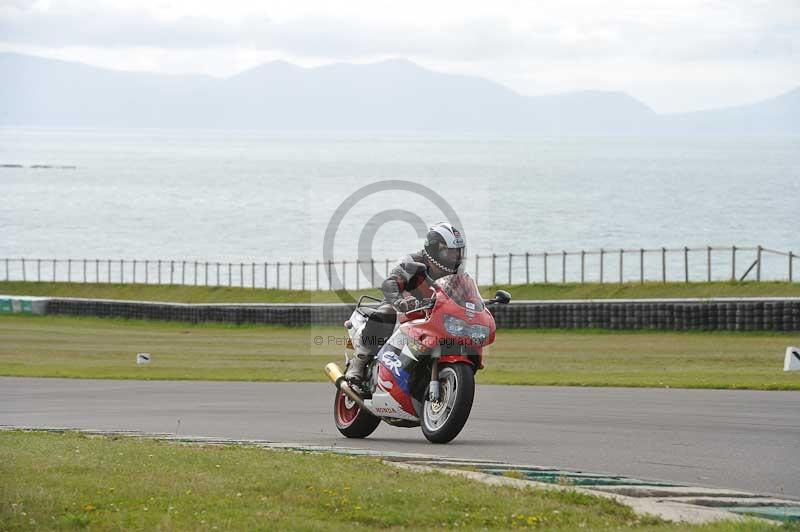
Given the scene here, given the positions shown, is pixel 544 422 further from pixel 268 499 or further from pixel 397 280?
pixel 268 499

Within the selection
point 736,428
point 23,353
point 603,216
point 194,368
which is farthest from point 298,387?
point 603,216

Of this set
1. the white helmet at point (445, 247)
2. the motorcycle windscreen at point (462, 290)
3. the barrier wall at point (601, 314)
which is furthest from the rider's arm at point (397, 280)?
the barrier wall at point (601, 314)

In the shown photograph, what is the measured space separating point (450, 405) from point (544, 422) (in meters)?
2.90

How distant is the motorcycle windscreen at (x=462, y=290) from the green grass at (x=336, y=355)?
9425 millimetres

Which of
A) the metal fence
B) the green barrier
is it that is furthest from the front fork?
the metal fence

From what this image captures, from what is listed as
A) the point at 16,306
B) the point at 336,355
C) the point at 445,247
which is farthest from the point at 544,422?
the point at 16,306

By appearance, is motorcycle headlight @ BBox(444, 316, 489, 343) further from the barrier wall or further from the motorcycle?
the barrier wall

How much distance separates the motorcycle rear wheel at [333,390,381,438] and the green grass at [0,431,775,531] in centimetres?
333

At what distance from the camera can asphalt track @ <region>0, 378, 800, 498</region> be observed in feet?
37.0

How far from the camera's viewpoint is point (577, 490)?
9.21 meters

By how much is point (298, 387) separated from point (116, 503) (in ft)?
48.0

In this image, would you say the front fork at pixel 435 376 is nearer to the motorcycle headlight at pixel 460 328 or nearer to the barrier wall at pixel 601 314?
the motorcycle headlight at pixel 460 328

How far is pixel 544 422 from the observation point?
15.3 meters

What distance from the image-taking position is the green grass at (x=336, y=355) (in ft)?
82.5
